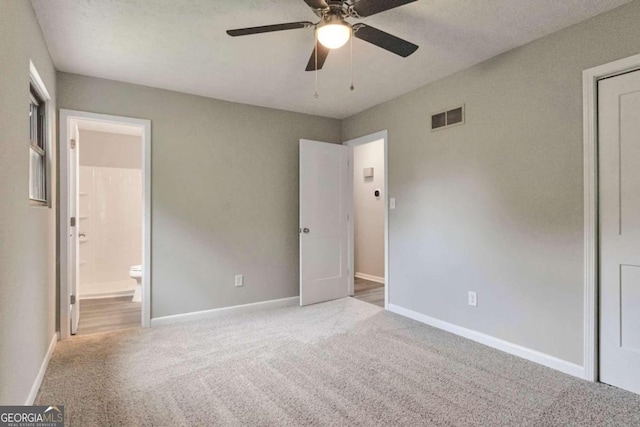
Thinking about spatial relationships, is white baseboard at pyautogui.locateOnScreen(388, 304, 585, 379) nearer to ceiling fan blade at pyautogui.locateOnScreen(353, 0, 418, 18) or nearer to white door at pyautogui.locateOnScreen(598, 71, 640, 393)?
white door at pyautogui.locateOnScreen(598, 71, 640, 393)

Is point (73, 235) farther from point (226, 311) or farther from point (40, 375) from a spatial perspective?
point (226, 311)

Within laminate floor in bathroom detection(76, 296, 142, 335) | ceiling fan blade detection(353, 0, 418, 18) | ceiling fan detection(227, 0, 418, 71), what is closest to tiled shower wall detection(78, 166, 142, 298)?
laminate floor in bathroom detection(76, 296, 142, 335)

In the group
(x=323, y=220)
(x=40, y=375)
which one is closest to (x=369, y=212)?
(x=323, y=220)

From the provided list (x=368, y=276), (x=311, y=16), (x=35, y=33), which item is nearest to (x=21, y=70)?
(x=35, y=33)

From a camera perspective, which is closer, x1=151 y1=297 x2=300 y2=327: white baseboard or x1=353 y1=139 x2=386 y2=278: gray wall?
x1=151 y1=297 x2=300 y2=327: white baseboard

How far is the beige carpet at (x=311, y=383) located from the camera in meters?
1.93

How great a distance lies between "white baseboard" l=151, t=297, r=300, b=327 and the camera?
3545 millimetres

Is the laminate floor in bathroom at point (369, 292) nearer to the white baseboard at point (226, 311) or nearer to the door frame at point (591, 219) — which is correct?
the white baseboard at point (226, 311)

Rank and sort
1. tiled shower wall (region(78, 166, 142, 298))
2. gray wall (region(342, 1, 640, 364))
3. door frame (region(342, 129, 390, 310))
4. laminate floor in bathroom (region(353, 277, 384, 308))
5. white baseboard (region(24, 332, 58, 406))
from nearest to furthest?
1. white baseboard (region(24, 332, 58, 406))
2. gray wall (region(342, 1, 640, 364))
3. door frame (region(342, 129, 390, 310))
4. laminate floor in bathroom (region(353, 277, 384, 308))
5. tiled shower wall (region(78, 166, 142, 298))

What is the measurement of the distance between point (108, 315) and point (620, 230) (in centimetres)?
473

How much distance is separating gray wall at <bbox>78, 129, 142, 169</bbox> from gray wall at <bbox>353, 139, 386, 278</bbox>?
345 centimetres

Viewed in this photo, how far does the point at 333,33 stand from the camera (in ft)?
6.00

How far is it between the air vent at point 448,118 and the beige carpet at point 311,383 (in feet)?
6.42

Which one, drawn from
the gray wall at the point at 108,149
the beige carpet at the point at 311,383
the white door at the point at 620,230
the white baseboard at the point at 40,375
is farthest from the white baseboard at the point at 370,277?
the white baseboard at the point at 40,375
